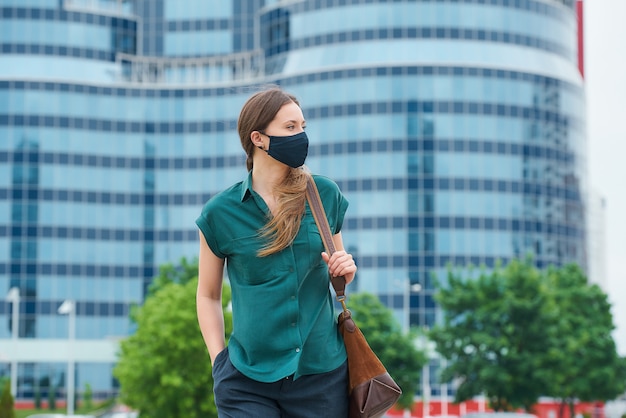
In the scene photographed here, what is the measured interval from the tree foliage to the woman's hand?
46886 millimetres

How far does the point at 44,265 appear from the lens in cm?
8681

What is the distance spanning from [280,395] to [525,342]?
47900 mm

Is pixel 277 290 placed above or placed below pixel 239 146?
below

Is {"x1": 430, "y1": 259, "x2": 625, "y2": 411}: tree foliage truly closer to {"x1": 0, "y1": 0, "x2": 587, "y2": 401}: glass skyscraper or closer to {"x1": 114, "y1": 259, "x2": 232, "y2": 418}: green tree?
{"x1": 114, "y1": 259, "x2": 232, "y2": 418}: green tree

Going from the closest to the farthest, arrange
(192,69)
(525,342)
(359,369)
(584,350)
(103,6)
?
(359,369) → (525,342) → (584,350) → (103,6) → (192,69)

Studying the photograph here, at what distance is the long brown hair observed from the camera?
4770 millimetres

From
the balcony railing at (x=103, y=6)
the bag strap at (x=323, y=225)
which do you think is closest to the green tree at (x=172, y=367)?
the bag strap at (x=323, y=225)

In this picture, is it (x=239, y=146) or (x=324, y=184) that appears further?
(x=239, y=146)

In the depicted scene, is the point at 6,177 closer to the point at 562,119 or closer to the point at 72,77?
the point at 72,77

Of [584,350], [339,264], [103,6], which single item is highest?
[103,6]

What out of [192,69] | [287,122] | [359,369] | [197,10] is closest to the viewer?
[359,369]

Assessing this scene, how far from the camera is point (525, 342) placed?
169 ft

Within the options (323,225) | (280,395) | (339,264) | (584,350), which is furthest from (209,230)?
(584,350)

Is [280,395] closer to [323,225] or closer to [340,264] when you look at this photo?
[340,264]
